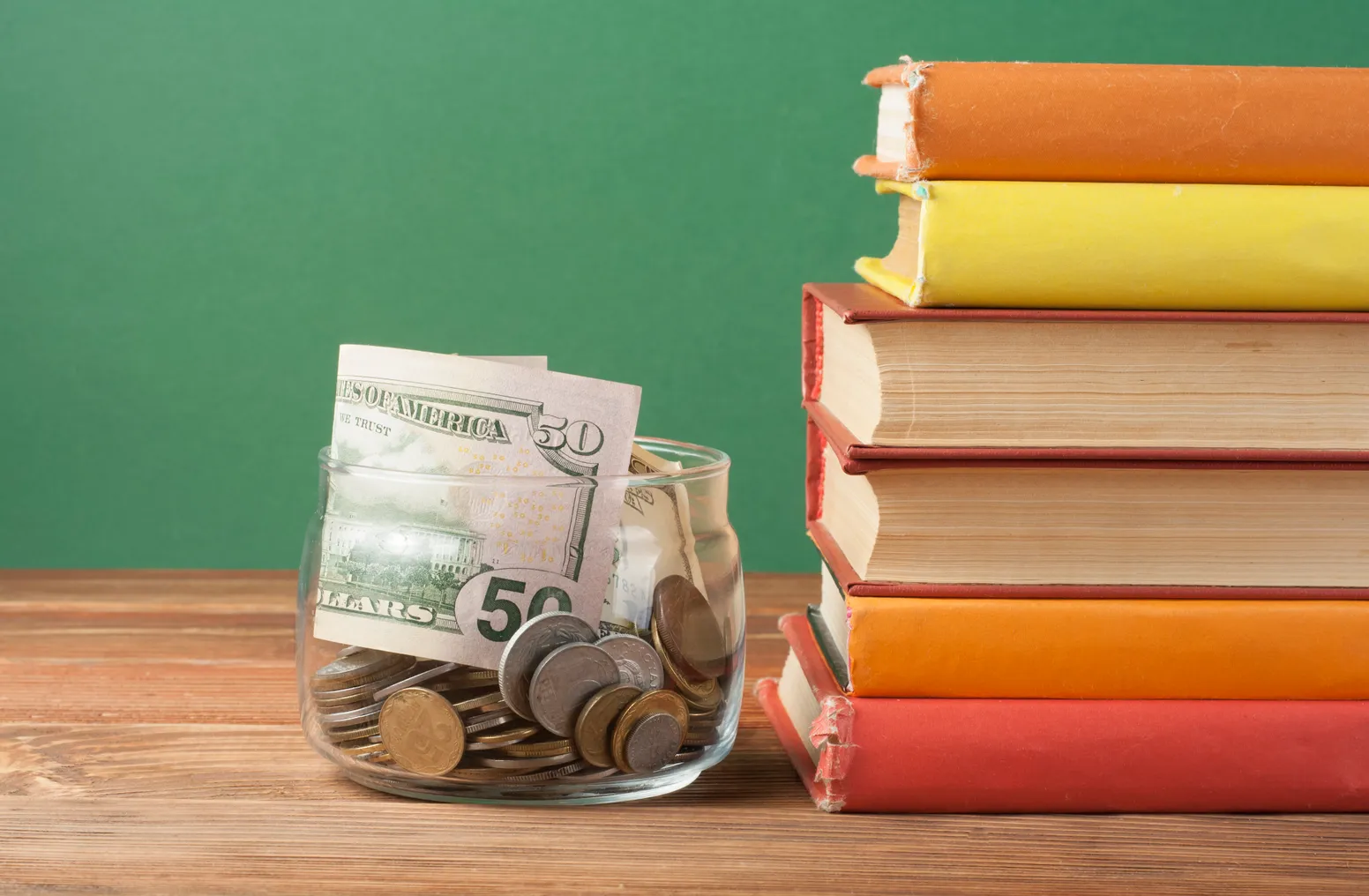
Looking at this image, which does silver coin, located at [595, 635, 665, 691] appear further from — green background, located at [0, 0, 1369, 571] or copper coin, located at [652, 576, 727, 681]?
green background, located at [0, 0, 1369, 571]

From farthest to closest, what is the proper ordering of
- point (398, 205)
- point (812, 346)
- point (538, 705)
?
point (398, 205), point (812, 346), point (538, 705)

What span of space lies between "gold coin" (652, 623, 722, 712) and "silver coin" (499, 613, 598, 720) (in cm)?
5

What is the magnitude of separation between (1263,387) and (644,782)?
1.32ft

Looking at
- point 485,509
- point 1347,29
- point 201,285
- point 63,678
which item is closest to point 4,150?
point 201,285

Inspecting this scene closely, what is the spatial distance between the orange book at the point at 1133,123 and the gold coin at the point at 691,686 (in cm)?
29

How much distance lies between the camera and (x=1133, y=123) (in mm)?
711

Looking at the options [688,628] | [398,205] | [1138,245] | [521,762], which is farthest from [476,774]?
[398,205]

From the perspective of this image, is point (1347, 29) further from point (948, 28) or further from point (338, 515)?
point (338, 515)

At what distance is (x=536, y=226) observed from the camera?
5.76 ft

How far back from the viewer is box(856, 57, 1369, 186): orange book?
27.6 inches

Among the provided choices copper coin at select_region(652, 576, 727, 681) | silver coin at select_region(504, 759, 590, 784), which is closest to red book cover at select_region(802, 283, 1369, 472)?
copper coin at select_region(652, 576, 727, 681)

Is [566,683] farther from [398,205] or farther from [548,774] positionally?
[398,205]

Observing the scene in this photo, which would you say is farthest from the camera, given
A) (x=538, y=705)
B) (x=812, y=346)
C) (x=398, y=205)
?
(x=398, y=205)

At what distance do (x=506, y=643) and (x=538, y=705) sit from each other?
4 cm
